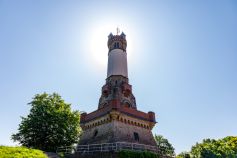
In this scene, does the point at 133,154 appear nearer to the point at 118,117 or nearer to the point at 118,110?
the point at 118,117

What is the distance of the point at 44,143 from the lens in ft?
85.7

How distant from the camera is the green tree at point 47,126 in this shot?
26047mm

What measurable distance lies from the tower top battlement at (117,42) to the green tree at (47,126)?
473 inches

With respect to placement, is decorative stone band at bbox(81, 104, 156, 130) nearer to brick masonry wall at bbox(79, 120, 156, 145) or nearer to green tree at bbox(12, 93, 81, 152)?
brick masonry wall at bbox(79, 120, 156, 145)

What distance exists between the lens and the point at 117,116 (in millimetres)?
21438

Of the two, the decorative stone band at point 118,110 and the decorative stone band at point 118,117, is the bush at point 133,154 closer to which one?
the decorative stone band at point 118,117

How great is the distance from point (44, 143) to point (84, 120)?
659 cm

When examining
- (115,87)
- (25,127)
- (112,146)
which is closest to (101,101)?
(115,87)

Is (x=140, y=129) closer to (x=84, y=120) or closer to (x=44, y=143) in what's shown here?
(x=84, y=120)

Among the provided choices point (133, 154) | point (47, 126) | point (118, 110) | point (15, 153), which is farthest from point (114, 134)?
point (47, 126)

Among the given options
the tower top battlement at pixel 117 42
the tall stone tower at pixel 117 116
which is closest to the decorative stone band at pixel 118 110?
the tall stone tower at pixel 117 116

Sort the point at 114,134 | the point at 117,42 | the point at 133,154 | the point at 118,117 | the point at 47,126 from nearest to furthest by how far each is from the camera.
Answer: the point at 133,154 → the point at 114,134 → the point at 118,117 → the point at 47,126 → the point at 117,42

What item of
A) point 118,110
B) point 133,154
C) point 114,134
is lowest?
point 133,154

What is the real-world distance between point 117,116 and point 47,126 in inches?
440
